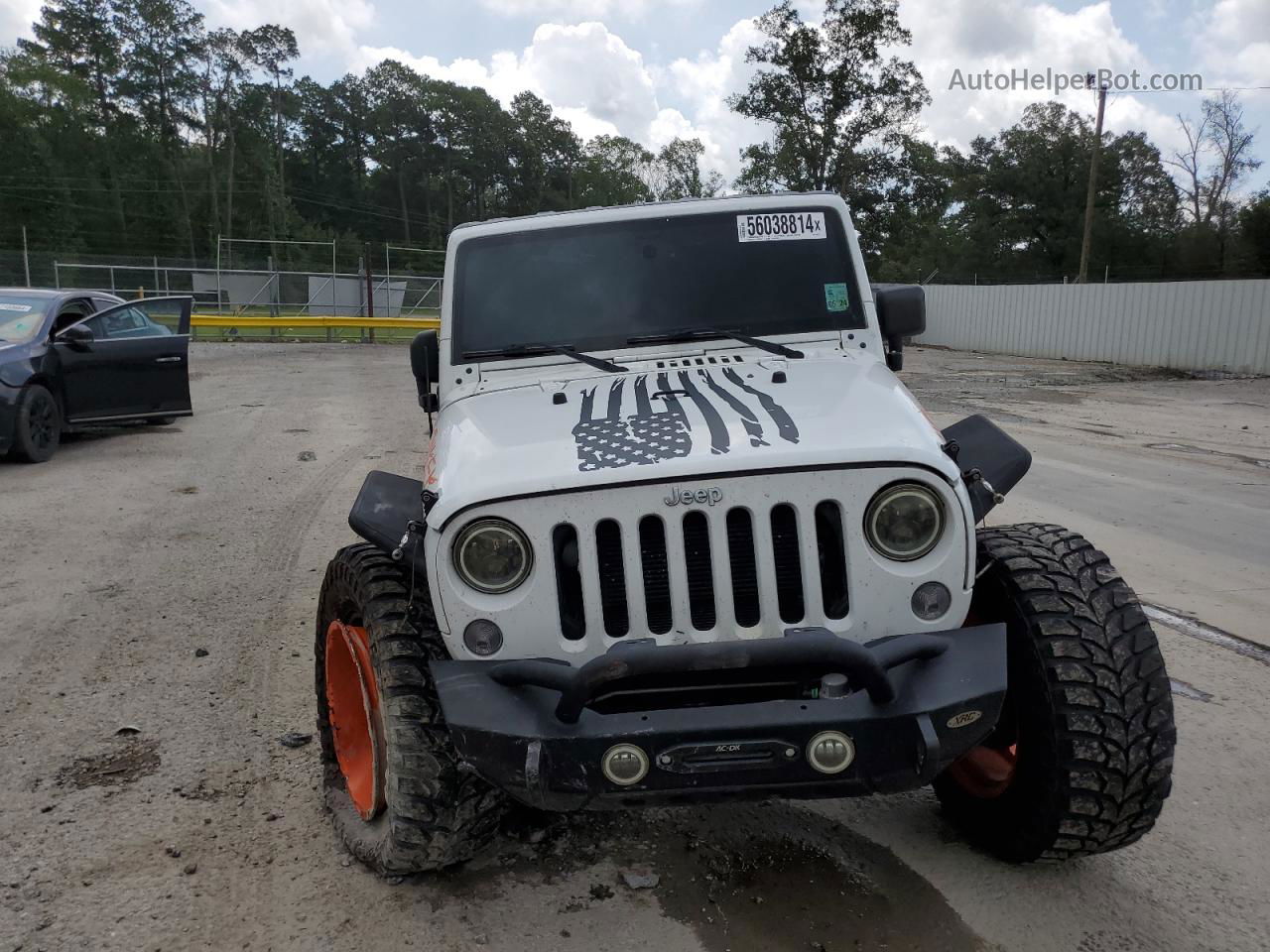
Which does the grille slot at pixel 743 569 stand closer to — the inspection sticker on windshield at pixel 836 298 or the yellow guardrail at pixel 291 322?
the inspection sticker on windshield at pixel 836 298

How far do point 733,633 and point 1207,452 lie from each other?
1001cm

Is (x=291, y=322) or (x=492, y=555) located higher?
(x=492, y=555)

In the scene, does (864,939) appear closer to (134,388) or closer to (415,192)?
(134,388)

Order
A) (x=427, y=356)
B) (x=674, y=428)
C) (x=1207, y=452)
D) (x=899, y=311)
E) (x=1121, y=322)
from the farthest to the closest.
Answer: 1. (x=1121, y=322)
2. (x=1207, y=452)
3. (x=427, y=356)
4. (x=899, y=311)
5. (x=674, y=428)

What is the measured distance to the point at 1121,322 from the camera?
2438cm

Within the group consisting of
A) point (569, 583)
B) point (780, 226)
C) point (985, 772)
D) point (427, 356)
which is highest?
point (780, 226)

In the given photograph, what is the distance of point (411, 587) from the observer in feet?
9.32

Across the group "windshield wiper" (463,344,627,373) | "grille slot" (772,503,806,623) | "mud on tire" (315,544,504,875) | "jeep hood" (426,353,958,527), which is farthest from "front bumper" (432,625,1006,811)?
"windshield wiper" (463,344,627,373)

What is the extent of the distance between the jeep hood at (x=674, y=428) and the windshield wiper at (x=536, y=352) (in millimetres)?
108

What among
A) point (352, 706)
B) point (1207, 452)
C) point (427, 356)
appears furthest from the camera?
point (1207, 452)

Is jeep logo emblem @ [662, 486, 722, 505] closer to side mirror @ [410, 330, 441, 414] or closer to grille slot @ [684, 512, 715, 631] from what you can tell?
grille slot @ [684, 512, 715, 631]

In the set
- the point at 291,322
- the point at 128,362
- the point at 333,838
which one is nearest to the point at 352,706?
the point at 333,838

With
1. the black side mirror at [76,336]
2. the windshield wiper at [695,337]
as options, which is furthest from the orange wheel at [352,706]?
the black side mirror at [76,336]

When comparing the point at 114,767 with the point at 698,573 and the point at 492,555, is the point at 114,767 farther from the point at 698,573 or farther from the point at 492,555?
the point at 698,573
